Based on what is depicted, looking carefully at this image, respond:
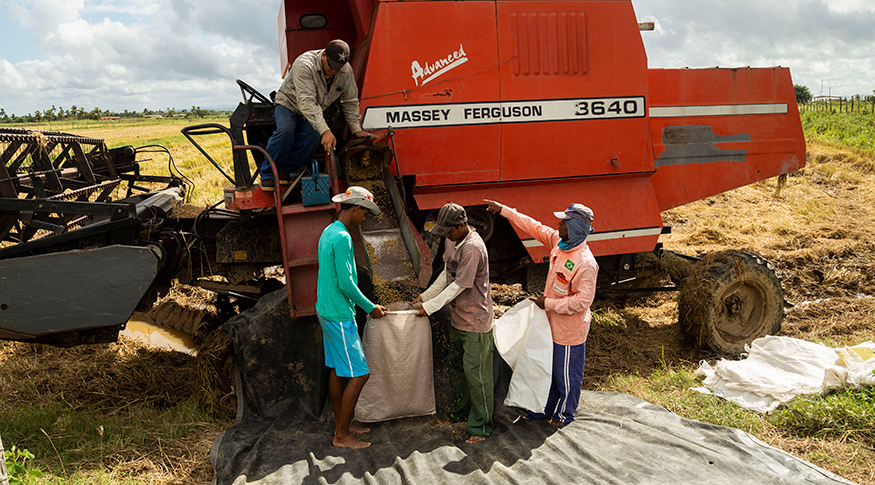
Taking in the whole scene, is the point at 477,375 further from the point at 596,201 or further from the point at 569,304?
the point at 596,201

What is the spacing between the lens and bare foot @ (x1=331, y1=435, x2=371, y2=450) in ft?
12.7

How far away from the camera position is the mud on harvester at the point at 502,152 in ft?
14.2

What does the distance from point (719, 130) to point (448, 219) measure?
3386 mm

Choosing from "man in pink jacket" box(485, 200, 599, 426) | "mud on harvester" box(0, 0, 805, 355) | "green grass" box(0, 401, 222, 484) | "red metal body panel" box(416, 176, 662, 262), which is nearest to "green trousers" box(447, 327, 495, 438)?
"man in pink jacket" box(485, 200, 599, 426)

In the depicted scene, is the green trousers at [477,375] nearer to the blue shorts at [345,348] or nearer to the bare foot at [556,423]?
the bare foot at [556,423]

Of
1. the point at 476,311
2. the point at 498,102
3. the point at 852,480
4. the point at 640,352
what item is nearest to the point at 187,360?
the point at 476,311

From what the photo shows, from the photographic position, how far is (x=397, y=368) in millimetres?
4086

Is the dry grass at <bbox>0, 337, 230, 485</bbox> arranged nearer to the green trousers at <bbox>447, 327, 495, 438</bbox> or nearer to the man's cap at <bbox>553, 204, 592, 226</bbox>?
the green trousers at <bbox>447, 327, 495, 438</bbox>

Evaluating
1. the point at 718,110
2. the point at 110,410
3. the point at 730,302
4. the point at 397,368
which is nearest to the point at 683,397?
the point at 730,302

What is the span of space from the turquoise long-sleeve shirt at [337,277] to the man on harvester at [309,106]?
33.1 inches

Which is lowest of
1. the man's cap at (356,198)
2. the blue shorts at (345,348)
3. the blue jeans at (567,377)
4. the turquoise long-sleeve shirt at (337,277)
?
the blue jeans at (567,377)

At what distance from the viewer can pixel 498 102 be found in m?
4.88

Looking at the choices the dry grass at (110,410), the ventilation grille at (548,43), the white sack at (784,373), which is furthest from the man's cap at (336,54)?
the white sack at (784,373)

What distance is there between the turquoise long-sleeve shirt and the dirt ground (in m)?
1.28
